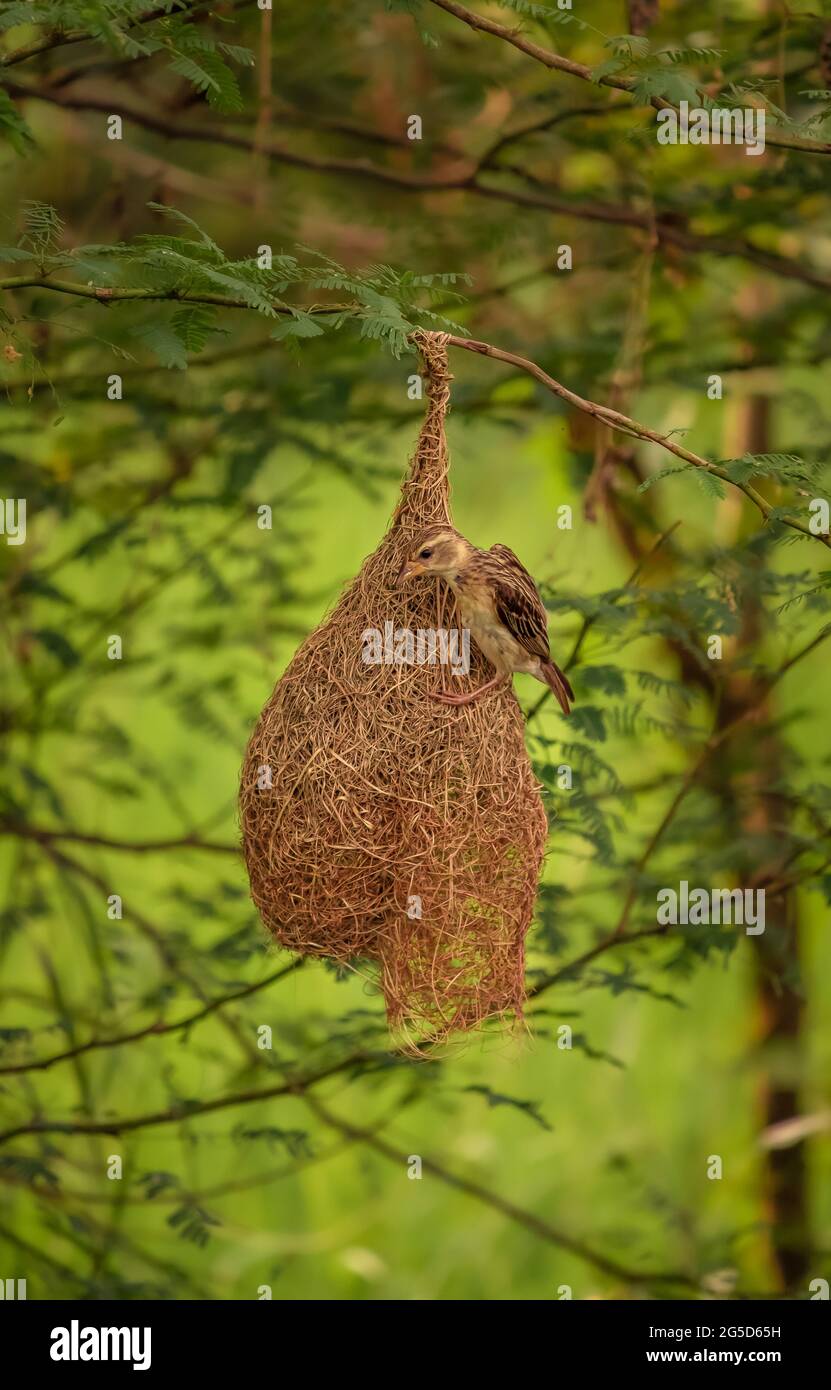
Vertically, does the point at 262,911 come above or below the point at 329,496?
below

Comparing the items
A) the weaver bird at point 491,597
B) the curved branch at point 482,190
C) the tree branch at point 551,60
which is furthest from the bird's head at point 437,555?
the curved branch at point 482,190

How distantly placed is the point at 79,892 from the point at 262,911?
1676mm

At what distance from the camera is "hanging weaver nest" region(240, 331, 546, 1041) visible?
99.9 inches

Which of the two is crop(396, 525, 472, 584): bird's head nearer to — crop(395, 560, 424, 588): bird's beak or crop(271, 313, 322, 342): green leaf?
crop(395, 560, 424, 588): bird's beak

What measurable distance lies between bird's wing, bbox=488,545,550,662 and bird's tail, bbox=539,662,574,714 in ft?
0.08

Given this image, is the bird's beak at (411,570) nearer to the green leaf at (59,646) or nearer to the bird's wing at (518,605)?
the bird's wing at (518,605)

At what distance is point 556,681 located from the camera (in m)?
2.62

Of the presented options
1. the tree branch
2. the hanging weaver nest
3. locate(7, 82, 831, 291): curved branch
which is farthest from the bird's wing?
locate(7, 82, 831, 291): curved branch

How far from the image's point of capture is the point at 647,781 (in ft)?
13.8

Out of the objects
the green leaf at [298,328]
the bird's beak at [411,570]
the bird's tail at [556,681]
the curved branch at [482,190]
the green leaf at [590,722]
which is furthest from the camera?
the curved branch at [482,190]

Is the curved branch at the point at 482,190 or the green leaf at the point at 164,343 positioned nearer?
the green leaf at the point at 164,343

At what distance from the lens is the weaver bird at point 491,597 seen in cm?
249
